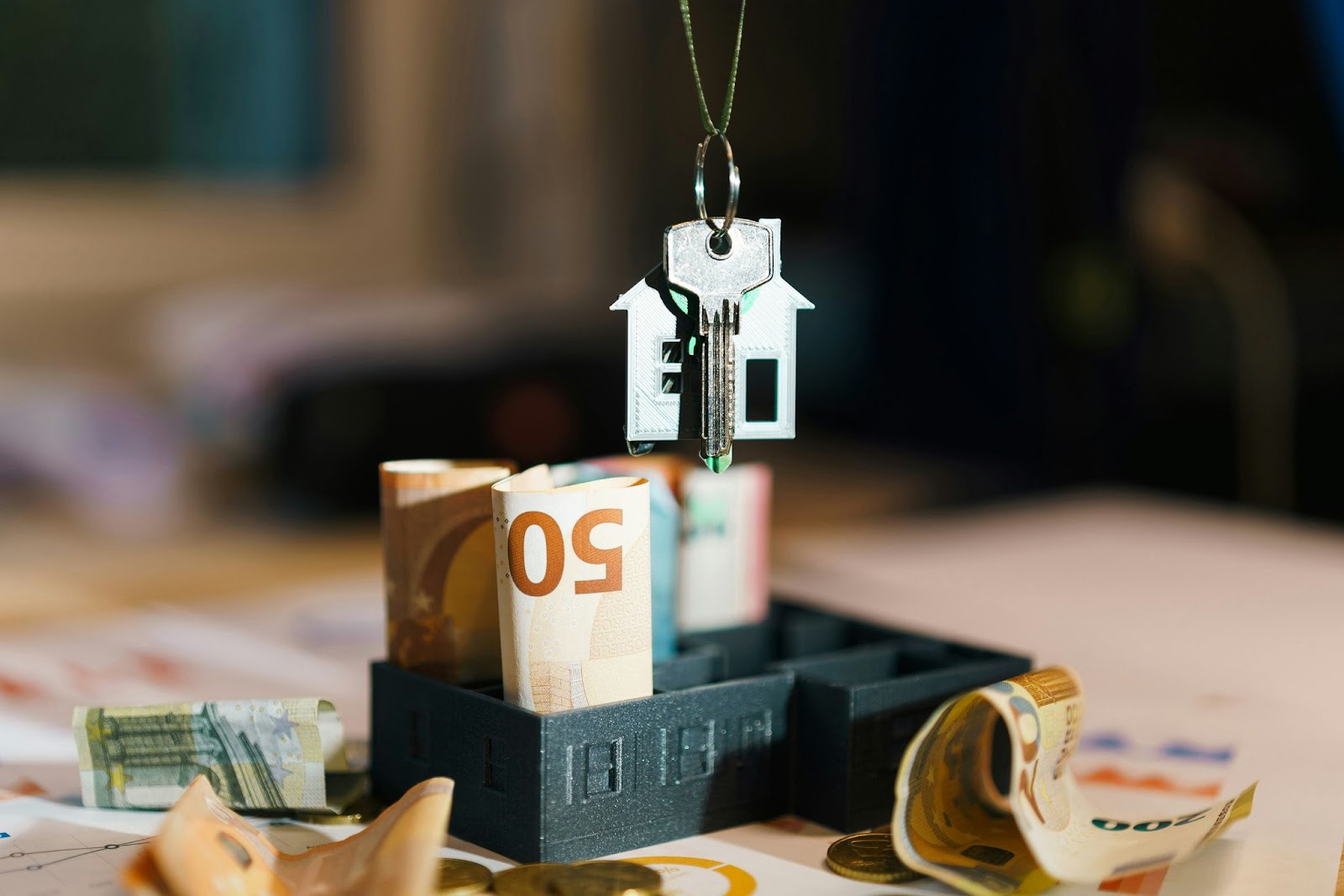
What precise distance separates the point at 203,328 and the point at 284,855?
1.62 meters

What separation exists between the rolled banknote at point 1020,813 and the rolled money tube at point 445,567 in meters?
0.24

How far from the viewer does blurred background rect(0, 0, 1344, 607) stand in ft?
6.55

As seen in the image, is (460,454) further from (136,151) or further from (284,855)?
(284,855)

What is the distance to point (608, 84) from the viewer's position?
2748 millimetres

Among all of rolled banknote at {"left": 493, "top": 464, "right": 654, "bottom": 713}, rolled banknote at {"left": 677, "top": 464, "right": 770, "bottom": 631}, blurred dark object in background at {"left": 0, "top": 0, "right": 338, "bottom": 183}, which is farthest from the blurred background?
rolled banknote at {"left": 493, "top": 464, "right": 654, "bottom": 713}

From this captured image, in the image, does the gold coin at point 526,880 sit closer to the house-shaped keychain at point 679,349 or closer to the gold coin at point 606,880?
the gold coin at point 606,880

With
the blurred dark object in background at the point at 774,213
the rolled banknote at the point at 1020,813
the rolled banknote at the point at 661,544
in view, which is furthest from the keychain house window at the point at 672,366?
the blurred dark object in background at the point at 774,213

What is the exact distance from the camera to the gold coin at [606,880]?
2.22 ft

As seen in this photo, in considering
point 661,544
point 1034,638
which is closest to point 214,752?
point 661,544

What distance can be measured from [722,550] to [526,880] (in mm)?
352

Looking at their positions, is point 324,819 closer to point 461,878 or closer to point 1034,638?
point 461,878

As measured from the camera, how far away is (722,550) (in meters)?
1.00

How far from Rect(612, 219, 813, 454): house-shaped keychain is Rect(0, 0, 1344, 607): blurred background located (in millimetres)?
845

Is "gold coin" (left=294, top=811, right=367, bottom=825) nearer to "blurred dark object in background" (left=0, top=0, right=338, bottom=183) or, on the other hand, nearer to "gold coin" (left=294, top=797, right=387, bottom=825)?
"gold coin" (left=294, top=797, right=387, bottom=825)
